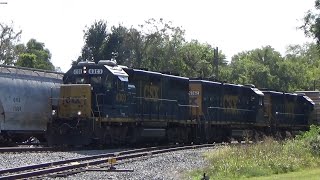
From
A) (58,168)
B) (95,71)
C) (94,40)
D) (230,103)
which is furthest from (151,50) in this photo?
(58,168)

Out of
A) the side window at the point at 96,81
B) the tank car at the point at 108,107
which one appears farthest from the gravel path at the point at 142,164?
the side window at the point at 96,81

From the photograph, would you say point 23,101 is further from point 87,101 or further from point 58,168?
point 58,168

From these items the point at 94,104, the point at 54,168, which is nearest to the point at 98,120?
the point at 94,104

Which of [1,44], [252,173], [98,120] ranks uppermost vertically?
[1,44]

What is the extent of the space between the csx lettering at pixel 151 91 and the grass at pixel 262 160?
26.8 ft

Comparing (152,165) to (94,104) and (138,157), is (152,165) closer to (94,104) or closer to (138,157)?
(138,157)

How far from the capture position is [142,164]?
19016 mm

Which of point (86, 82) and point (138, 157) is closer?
point (138, 157)

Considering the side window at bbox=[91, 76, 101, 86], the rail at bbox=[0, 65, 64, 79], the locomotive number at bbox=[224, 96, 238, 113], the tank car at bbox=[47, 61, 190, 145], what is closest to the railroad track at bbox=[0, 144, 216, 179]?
the tank car at bbox=[47, 61, 190, 145]

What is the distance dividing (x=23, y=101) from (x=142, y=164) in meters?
11.1

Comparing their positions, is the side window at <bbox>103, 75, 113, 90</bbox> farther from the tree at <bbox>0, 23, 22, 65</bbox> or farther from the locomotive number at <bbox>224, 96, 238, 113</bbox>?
the tree at <bbox>0, 23, 22, 65</bbox>

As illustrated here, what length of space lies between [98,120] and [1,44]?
46835 mm

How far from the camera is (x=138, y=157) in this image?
71.7ft

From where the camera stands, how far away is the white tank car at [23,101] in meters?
27.4
